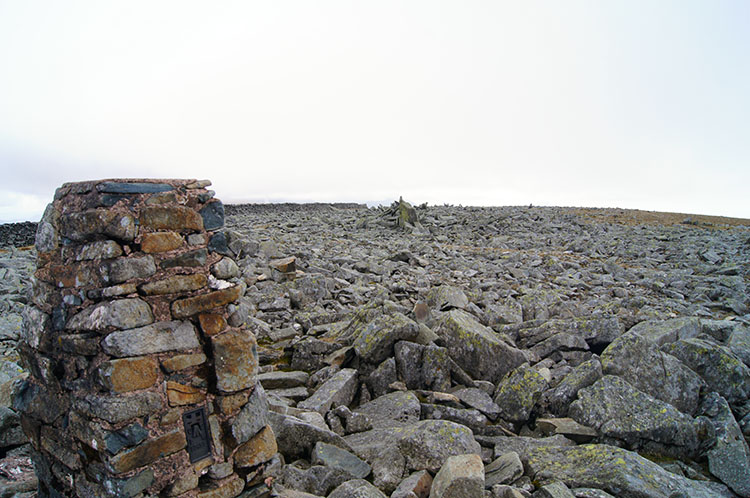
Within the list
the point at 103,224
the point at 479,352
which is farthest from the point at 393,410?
the point at 103,224

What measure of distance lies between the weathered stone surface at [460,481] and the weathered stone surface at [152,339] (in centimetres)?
302

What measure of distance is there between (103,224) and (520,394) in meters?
6.23

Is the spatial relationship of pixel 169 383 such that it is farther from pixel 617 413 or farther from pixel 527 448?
pixel 617 413

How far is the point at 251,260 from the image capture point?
49.1 feet

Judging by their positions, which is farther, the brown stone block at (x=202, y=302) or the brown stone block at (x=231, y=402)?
the brown stone block at (x=231, y=402)

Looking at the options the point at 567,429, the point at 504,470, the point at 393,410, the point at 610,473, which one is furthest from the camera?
the point at 393,410

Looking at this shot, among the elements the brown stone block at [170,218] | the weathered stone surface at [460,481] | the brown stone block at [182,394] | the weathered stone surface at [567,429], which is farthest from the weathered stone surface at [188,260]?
the weathered stone surface at [567,429]

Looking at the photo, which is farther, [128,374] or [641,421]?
[641,421]

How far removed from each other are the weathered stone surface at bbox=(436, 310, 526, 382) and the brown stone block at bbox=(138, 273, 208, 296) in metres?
5.11

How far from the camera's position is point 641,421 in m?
5.92

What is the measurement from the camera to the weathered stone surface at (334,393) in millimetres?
6805

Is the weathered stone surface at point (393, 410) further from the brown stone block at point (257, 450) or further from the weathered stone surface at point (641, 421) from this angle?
the weathered stone surface at point (641, 421)

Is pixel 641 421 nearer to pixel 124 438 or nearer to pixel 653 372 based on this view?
pixel 653 372

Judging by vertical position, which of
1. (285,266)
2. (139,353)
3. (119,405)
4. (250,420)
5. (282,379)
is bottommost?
(282,379)
